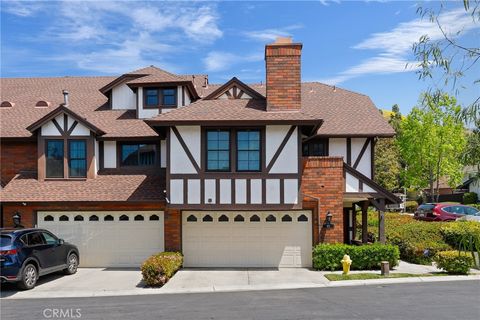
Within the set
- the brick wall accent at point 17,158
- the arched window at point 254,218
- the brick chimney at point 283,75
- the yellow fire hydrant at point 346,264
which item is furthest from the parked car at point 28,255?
the yellow fire hydrant at point 346,264

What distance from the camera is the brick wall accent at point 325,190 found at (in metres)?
16.8

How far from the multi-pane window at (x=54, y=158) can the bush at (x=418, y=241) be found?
14.3 meters

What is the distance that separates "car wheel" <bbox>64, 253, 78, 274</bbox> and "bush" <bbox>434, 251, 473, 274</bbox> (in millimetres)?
12927

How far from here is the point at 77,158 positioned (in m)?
18.5

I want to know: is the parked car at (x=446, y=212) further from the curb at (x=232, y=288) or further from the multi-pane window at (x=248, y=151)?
the multi-pane window at (x=248, y=151)

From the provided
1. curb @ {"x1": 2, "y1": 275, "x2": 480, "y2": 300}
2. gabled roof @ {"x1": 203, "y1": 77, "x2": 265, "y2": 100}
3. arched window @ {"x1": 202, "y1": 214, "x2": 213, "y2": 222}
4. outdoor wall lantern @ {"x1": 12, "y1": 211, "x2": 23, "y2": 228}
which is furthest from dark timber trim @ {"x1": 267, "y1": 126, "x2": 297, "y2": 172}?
outdoor wall lantern @ {"x1": 12, "y1": 211, "x2": 23, "y2": 228}

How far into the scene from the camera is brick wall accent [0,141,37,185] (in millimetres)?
19328

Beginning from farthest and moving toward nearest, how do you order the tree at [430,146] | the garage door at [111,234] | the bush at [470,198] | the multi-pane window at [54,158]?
the bush at [470,198] → the tree at [430,146] → the multi-pane window at [54,158] → the garage door at [111,234]

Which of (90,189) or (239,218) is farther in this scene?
(90,189)

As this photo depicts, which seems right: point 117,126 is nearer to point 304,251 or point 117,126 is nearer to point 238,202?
point 238,202

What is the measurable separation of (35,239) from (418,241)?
48.7ft

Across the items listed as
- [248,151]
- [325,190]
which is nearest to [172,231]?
[248,151]

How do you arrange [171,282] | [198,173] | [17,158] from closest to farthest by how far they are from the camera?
1. [171,282]
2. [198,173]
3. [17,158]

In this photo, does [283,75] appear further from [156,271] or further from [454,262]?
[454,262]
